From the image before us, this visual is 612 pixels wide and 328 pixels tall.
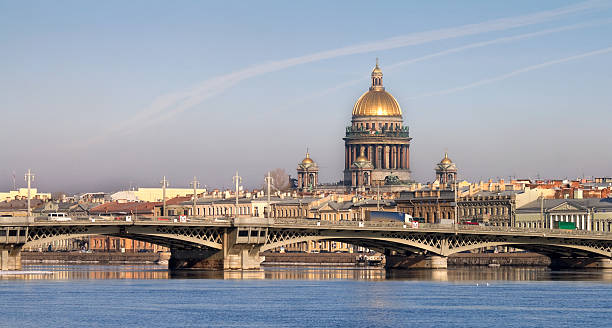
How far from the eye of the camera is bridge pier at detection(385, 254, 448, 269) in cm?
13075

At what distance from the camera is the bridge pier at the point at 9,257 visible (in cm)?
11819

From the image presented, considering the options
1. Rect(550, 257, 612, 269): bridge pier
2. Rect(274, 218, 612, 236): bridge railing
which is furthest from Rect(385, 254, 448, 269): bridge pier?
Rect(550, 257, 612, 269): bridge pier

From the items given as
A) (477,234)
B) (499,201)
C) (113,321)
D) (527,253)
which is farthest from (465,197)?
(113,321)

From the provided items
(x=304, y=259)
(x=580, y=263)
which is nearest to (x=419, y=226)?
(x=580, y=263)

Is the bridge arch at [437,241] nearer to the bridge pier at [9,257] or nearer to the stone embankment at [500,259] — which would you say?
the stone embankment at [500,259]

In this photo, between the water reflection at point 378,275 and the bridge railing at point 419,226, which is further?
the bridge railing at point 419,226

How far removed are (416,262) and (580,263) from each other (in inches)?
575

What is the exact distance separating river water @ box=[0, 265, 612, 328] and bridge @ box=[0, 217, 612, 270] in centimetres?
280

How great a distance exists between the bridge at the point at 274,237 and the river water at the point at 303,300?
2796mm

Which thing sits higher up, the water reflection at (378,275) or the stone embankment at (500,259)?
the stone embankment at (500,259)

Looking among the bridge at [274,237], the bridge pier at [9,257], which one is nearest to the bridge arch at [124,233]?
the bridge at [274,237]

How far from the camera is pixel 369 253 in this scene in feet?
582

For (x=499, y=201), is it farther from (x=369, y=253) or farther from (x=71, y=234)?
(x=71, y=234)

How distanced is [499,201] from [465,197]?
7288 mm
